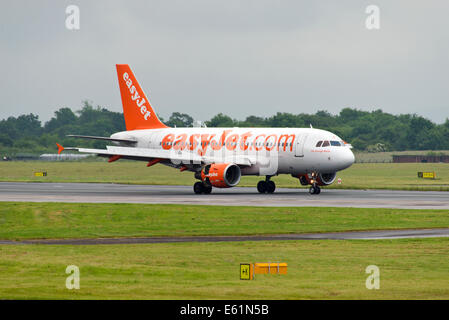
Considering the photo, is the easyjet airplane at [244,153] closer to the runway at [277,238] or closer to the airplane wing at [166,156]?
the airplane wing at [166,156]

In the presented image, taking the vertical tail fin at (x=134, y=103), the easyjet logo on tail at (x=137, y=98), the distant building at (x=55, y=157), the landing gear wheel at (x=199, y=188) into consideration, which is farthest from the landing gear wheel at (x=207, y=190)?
the distant building at (x=55, y=157)

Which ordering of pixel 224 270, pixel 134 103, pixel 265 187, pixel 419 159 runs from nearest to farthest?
pixel 224 270, pixel 265 187, pixel 134 103, pixel 419 159

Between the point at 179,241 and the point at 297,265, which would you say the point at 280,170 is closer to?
the point at 179,241

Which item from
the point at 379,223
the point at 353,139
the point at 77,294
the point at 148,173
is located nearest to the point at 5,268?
the point at 77,294

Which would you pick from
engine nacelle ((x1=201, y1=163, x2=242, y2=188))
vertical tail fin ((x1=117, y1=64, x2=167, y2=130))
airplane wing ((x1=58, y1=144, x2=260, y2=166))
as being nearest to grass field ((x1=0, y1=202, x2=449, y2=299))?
engine nacelle ((x1=201, y1=163, x2=242, y2=188))

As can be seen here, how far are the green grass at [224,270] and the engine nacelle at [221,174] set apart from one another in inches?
1091

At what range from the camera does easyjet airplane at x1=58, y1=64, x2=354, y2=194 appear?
193 feet

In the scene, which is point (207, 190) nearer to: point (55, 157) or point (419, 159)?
point (419, 159)

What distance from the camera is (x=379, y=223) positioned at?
37.7 meters

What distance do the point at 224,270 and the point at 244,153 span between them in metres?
39.1

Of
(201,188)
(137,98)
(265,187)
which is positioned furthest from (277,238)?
(137,98)

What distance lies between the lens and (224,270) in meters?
23.5

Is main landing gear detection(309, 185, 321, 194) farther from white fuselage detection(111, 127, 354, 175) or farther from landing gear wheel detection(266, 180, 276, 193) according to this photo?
landing gear wheel detection(266, 180, 276, 193)
